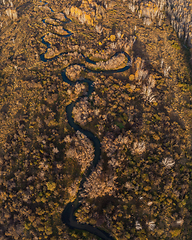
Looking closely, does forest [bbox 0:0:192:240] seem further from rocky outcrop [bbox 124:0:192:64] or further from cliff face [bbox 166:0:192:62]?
rocky outcrop [bbox 124:0:192:64]

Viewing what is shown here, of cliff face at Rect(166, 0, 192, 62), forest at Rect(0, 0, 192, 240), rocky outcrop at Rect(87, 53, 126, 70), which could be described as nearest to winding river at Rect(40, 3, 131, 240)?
forest at Rect(0, 0, 192, 240)

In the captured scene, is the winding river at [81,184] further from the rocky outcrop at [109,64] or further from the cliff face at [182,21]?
the cliff face at [182,21]

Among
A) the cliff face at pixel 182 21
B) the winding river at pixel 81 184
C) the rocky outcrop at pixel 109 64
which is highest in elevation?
the cliff face at pixel 182 21

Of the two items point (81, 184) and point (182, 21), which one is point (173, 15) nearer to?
point (182, 21)

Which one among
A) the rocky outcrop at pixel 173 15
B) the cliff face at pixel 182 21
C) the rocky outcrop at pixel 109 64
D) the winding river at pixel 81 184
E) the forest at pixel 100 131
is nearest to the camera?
the winding river at pixel 81 184

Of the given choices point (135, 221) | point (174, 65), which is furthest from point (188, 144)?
point (174, 65)

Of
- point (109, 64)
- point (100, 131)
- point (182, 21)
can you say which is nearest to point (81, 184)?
point (100, 131)

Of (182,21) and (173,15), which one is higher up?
(173,15)

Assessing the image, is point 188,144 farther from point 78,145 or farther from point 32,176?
point 32,176

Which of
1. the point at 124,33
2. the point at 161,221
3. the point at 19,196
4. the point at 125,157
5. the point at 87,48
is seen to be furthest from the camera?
the point at 124,33

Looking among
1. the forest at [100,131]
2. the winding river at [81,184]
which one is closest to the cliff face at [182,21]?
the forest at [100,131]

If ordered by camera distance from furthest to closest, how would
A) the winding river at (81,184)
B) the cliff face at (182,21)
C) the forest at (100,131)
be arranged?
the cliff face at (182,21) → the forest at (100,131) → the winding river at (81,184)
